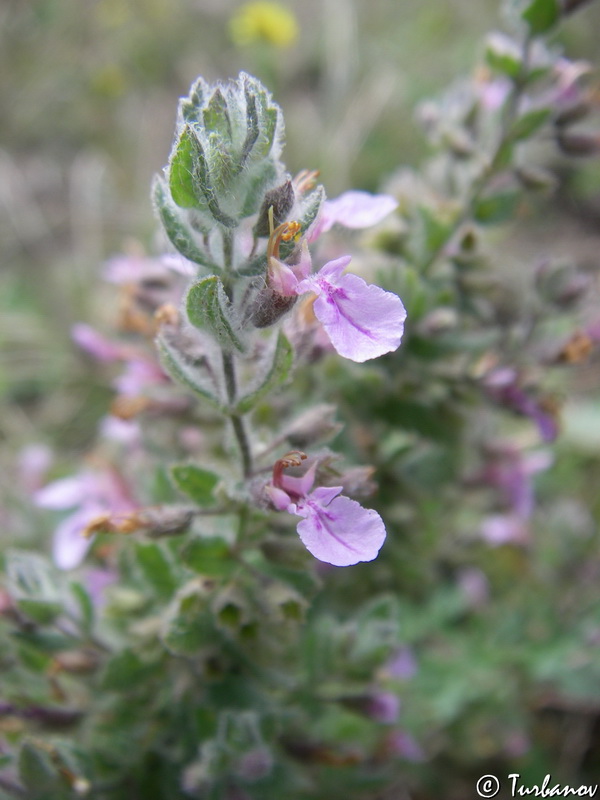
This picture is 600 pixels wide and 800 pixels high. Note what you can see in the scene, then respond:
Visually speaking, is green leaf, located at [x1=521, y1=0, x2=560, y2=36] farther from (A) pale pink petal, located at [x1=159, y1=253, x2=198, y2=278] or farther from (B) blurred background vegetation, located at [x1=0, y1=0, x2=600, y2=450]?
(B) blurred background vegetation, located at [x1=0, y1=0, x2=600, y2=450]

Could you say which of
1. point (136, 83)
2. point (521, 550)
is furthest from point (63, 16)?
point (521, 550)

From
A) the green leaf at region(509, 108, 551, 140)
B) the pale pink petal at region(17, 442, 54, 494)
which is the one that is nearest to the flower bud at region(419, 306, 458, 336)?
the green leaf at region(509, 108, 551, 140)

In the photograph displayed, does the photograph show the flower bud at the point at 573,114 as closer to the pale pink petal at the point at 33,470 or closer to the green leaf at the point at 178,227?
the green leaf at the point at 178,227

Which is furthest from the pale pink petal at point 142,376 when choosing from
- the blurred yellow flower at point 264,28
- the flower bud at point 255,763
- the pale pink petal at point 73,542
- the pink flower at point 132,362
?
the blurred yellow flower at point 264,28

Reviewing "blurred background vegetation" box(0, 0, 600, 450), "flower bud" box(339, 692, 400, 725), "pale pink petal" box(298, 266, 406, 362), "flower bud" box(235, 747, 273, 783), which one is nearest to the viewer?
"pale pink petal" box(298, 266, 406, 362)

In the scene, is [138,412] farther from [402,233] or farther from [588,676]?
[588,676]

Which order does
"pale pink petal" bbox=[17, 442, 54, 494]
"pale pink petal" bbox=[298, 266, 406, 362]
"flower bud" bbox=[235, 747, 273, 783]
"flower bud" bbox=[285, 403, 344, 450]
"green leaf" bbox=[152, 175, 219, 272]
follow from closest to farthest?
"pale pink petal" bbox=[298, 266, 406, 362] < "green leaf" bbox=[152, 175, 219, 272] < "flower bud" bbox=[285, 403, 344, 450] < "flower bud" bbox=[235, 747, 273, 783] < "pale pink petal" bbox=[17, 442, 54, 494]

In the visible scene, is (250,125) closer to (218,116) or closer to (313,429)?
(218,116)

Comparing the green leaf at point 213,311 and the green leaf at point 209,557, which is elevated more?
the green leaf at point 213,311
